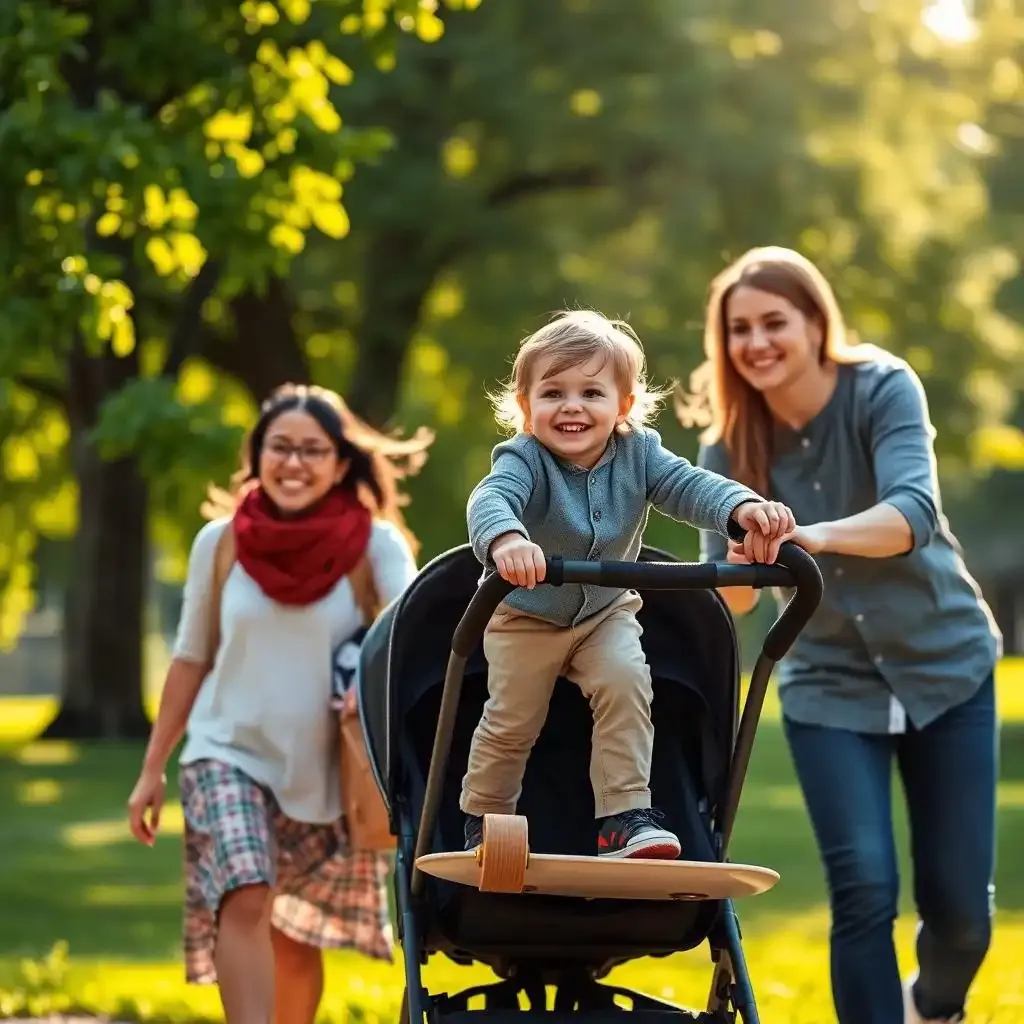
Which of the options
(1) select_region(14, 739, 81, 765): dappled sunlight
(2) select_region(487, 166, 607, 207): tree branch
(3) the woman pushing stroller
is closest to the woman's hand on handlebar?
(3) the woman pushing stroller

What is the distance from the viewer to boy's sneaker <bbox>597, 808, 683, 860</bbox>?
13.1 ft

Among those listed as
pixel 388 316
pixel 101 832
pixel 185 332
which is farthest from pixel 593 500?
pixel 388 316

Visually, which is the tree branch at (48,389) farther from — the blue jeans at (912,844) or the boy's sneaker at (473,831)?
the boy's sneaker at (473,831)

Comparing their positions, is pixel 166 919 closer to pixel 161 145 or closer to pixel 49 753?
pixel 161 145

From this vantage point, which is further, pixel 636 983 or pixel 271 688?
pixel 636 983

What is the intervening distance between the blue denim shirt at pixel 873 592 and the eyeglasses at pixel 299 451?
1010mm

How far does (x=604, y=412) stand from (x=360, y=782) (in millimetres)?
1723

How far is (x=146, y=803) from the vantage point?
5508 mm

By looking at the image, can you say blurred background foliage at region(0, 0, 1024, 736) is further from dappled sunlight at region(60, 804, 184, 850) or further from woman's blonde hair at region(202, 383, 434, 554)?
woman's blonde hair at region(202, 383, 434, 554)

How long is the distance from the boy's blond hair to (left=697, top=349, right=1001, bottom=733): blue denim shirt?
0.91 m

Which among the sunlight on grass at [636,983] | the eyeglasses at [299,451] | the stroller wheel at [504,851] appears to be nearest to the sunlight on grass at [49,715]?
the sunlight on grass at [636,983]

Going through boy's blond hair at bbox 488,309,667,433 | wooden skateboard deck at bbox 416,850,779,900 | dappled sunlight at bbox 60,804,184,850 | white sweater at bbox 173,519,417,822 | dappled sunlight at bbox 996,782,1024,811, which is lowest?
dappled sunlight at bbox 60,804,184,850

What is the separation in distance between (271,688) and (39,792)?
13.3m

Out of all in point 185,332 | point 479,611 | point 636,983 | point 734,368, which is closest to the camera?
point 479,611
